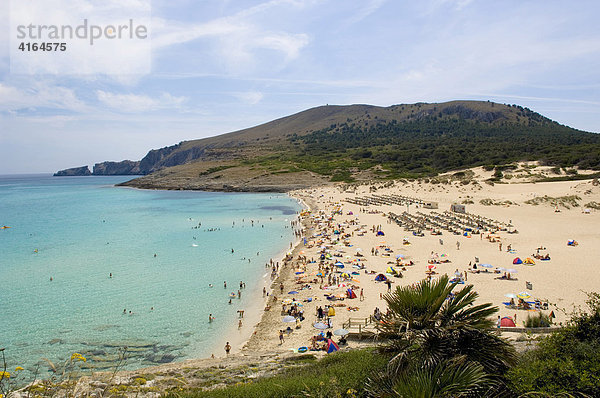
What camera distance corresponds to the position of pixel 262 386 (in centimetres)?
784

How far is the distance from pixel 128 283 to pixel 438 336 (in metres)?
25.3

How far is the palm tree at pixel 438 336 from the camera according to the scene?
5.96m

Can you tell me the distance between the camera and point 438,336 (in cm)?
613

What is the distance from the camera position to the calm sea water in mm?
16984

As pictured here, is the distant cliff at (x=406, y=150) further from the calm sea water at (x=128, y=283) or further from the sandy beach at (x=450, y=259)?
the calm sea water at (x=128, y=283)

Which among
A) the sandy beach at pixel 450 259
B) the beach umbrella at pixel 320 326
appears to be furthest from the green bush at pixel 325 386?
the beach umbrella at pixel 320 326

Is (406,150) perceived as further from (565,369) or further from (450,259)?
(565,369)

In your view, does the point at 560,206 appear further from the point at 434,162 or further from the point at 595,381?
the point at 434,162

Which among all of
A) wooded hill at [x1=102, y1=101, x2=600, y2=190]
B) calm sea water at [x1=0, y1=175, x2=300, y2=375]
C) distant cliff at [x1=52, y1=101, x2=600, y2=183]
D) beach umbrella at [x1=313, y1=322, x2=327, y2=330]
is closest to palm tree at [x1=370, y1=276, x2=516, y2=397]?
calm sea water at [x1=0, y1=175, x2=300, y2=375]

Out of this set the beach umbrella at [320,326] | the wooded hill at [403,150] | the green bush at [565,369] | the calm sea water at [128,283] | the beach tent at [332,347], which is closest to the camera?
the green bush at [565,369]

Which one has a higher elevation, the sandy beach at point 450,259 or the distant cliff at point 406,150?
the distant cliff at point 406,150

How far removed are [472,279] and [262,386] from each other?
1852 centimetres

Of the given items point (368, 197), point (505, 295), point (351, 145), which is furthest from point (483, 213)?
point (351, 145)

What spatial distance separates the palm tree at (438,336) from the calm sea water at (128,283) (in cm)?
521
